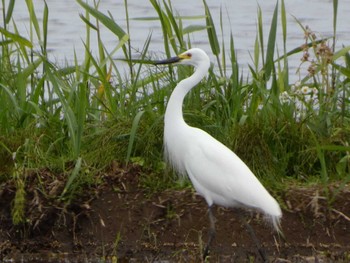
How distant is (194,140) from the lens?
207 inches

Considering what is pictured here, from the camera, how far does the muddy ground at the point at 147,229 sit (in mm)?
5285

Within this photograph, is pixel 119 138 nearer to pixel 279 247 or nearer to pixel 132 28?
pixel 279 247

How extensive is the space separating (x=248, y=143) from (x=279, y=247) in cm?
63

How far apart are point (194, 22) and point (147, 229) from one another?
647 centimetres

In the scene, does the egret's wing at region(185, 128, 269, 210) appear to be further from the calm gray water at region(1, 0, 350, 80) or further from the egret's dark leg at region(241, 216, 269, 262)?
the calm gray water at region(1, 0, 350, 80)

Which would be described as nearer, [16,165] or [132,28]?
[16,165]

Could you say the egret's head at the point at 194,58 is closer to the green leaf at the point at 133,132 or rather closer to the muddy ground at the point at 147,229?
the green leaf at the point at 133,132

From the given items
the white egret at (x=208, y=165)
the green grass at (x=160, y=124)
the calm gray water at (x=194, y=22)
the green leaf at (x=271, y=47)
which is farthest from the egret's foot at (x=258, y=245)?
the calm gray water at (x=194, y=22)

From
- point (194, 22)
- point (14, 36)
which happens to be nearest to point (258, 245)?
point (14, 36)

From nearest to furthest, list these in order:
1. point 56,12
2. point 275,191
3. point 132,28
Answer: point 275,191 < point 132,28 < point 56,12

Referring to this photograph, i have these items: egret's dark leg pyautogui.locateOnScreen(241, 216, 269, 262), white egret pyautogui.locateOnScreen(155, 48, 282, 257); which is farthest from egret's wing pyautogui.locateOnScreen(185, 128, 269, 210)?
egret's dark leg pyautogui.locateOnScreen(241, 216, 269, 262)

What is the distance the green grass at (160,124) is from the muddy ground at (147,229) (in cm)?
8

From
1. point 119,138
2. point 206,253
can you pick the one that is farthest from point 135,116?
point 206,253

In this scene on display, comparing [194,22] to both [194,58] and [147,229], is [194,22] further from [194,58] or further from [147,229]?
[147,229]
